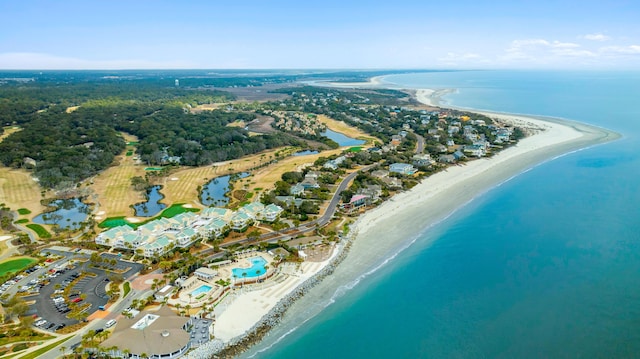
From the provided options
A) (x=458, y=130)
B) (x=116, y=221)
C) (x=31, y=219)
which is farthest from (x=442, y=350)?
(x=458, y=130)

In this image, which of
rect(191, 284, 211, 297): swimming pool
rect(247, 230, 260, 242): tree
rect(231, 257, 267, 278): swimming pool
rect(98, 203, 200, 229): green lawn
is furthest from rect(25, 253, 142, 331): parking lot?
rect(247, 230, 260, 242): tree

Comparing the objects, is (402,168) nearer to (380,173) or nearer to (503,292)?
(380,173)

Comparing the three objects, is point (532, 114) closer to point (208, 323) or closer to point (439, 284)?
point (439, 284)

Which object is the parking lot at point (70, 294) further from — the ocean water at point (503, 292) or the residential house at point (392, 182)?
the residential house at point (392, 182)

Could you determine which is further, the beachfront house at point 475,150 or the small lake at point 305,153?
the small lake at point 305,153

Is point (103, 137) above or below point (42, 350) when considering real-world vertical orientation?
above

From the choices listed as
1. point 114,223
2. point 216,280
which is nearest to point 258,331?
point 216,280

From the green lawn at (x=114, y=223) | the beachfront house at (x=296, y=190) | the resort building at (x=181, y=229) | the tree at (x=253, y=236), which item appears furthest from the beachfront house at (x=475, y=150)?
the green lawn at (x=114, y=223)
